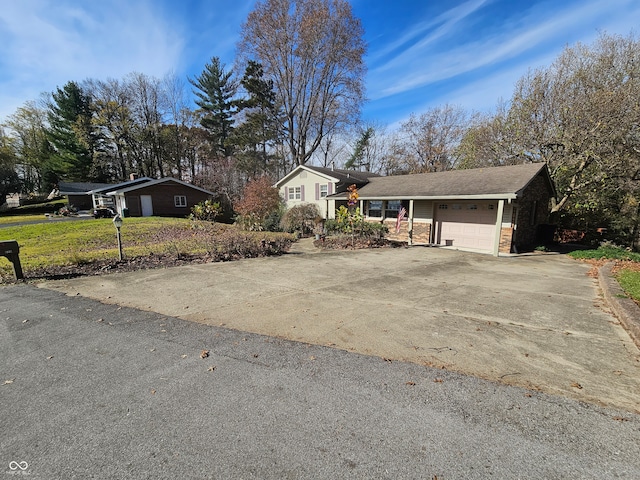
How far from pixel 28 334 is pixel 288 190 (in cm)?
1993

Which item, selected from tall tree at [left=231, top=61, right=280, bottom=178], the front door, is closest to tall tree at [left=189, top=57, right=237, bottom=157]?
tall tree at [left=231, top=61, right=280, bottom=178]

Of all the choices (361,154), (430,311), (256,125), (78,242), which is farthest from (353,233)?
(361,154)

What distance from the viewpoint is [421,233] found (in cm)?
1462

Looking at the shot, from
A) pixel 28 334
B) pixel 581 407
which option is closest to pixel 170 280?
pixel 28 334

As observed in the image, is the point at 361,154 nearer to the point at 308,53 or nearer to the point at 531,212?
the point at 308,53

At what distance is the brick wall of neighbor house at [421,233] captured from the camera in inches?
567

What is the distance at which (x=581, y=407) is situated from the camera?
8.54 ft

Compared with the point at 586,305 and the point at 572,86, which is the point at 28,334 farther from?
the point at 572,86

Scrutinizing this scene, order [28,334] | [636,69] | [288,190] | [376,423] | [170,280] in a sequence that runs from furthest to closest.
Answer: [288,190] < [636,69] < [170,280] < [28,334] < [376,423]

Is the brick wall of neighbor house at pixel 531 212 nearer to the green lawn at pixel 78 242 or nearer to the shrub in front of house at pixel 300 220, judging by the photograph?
the shrub in front of house at pixel 300 220

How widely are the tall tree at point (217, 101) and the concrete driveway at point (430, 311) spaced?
1116 inches

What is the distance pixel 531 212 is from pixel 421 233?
16.8 ft

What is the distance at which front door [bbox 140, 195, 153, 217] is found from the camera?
26.2 meters

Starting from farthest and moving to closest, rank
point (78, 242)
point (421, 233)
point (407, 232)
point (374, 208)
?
point (374, 208)
point (407, 232)
point (421, 233)
point (78, 242)
